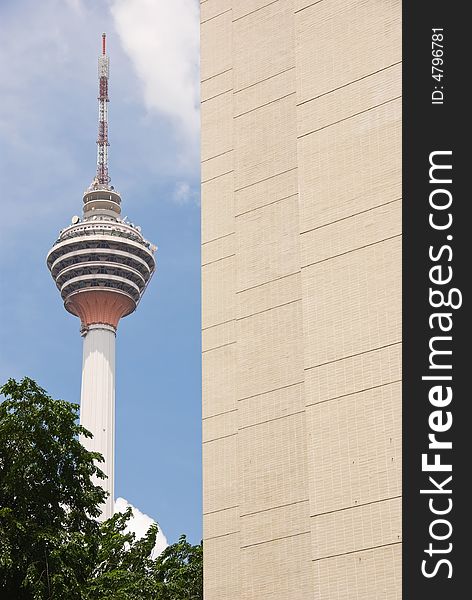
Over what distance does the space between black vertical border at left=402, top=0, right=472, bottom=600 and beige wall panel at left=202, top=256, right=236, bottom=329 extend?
6721mm

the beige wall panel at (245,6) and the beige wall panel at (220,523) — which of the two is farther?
the beige wall panel at (245,6)

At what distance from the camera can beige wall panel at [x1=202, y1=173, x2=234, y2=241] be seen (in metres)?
27.6

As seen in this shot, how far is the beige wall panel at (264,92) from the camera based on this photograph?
26625 mm

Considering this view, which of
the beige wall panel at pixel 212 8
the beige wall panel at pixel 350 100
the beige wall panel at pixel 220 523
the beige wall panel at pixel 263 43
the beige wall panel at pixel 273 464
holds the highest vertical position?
the beige wall panel at pixel 212 8

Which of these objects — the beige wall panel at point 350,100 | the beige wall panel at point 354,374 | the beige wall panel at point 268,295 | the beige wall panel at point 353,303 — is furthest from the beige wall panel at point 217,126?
the beige wall panel at point 354,374

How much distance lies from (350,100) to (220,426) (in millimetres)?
7742

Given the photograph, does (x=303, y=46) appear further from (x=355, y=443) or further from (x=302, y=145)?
(x=355, y=443)

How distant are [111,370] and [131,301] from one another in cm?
1019

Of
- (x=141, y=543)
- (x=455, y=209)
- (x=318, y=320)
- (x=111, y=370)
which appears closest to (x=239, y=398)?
(x=318, y=320)

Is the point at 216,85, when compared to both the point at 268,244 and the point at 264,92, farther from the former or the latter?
the point at 268,244

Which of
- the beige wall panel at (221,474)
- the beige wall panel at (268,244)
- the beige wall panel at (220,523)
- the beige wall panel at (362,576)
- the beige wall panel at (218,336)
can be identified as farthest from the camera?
the beige wall panel at (218,336)

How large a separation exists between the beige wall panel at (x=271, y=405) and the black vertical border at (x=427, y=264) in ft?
13.7

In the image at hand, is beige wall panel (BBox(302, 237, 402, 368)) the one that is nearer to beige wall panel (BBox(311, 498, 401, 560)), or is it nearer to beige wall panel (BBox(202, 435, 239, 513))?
beige wall panel (BBox(311, 498, 401, 560))

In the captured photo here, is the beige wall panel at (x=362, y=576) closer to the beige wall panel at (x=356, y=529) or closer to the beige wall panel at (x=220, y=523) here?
the beige wall panel at (x=356, y=529)
